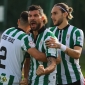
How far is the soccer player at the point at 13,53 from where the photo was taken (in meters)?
5.21

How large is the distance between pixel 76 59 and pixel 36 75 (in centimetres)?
84

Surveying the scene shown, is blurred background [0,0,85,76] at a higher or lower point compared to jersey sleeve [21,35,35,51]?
lower

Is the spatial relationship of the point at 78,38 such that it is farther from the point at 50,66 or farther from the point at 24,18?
the point at 50,66

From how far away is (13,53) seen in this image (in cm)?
526

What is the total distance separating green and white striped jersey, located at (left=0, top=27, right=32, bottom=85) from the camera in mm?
5223

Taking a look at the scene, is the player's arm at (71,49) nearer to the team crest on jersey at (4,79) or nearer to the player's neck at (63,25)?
the player's neck at (63,25)

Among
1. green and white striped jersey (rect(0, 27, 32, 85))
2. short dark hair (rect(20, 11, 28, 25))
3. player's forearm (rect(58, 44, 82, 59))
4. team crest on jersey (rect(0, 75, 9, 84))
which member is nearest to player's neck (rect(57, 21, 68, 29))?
player's forearm (rect(58, 44, 82, 59))

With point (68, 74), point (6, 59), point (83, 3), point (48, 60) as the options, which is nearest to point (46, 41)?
point (48, 60)

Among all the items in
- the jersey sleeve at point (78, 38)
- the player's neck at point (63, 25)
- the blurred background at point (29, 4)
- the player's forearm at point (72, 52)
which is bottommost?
the blurred background at point (29, 4)

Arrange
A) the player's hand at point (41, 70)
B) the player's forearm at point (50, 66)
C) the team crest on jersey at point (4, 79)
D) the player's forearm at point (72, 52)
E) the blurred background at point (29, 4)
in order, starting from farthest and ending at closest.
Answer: the blurred background at point (29, 4), the player's forearm at point (72, 52), the team crest on jersey at point (4, 79), the player's forearm at point (50, 66), the player's hand at point (41, 70)

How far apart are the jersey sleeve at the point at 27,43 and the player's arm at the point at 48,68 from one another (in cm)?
30

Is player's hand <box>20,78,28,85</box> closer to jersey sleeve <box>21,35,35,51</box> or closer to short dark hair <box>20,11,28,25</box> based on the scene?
jersey sleeve <box>21,35,35,51</box>

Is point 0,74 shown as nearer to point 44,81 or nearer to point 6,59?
point 6,59

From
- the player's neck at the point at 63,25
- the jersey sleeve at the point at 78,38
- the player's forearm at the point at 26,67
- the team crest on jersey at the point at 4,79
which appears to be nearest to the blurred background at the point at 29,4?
the player's neck at the point at 63,25
